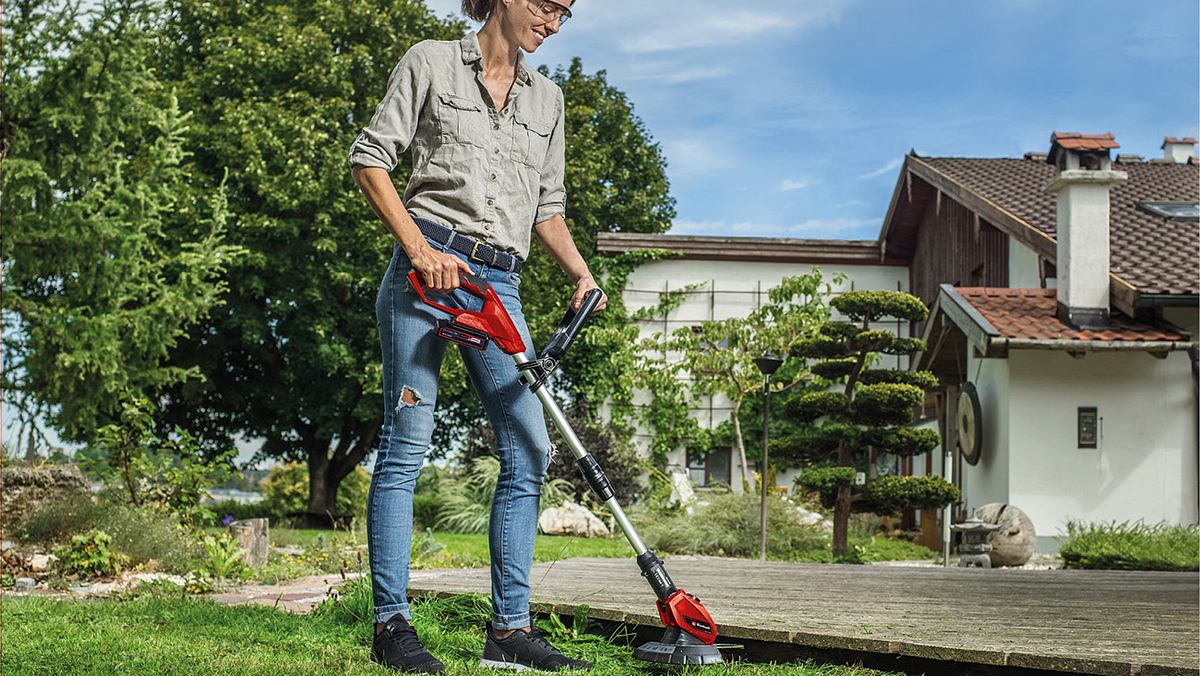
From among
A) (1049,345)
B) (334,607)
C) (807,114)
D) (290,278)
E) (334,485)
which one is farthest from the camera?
(334,485)

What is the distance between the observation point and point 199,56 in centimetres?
1958

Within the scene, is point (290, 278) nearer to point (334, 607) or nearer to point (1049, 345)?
point (1049, 345)

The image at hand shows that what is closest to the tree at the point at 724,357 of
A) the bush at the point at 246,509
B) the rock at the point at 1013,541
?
the rock at the point at 1013,541

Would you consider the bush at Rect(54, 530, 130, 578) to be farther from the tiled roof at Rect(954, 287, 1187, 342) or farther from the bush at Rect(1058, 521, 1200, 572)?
the tiled roof at Rect(954, 287, 1187, 342)

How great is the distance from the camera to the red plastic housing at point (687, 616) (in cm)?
303

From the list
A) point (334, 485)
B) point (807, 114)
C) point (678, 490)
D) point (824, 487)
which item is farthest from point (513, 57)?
point (334, 485)

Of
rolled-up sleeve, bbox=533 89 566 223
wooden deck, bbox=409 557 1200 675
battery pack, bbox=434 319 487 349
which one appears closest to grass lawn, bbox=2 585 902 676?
wooden deck, bbox=409 557 1200 675

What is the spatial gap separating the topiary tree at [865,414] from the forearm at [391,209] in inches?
326

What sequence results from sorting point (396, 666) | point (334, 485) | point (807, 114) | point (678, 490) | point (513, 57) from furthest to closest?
point (334, 485)
point (678, 490)
point (807, 114)
point (513, 57)
point (396, 666)

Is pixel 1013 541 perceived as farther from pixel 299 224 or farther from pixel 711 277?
pixel 299 224

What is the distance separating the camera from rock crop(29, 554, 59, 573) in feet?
21.6

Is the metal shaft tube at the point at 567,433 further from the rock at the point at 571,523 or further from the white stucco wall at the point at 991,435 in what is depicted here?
the rock at the point at 571,523

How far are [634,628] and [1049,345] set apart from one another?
7.80 meters

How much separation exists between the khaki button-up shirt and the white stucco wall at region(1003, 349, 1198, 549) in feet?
29.1
